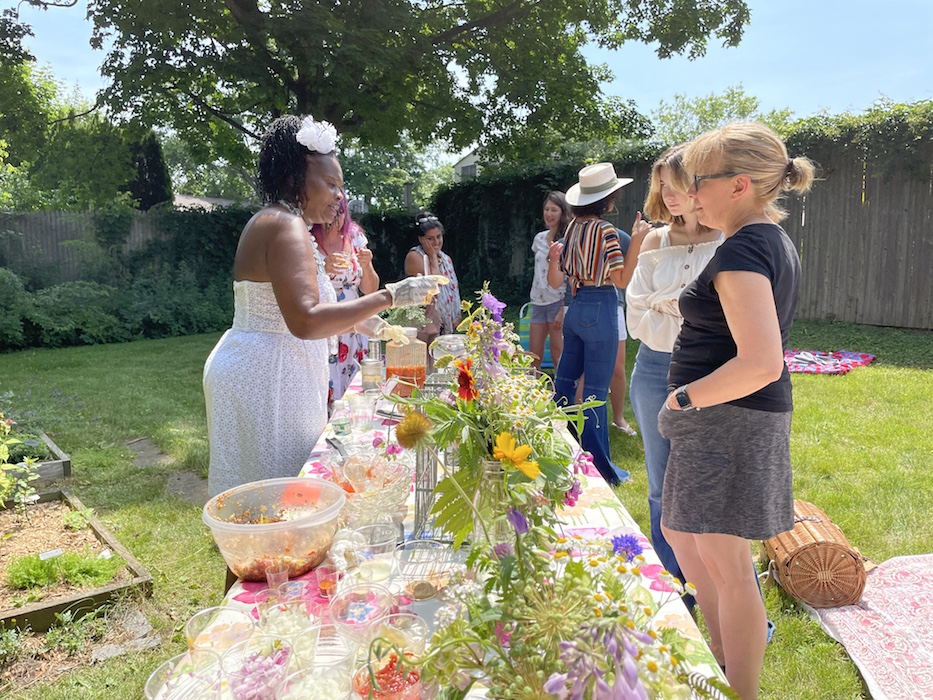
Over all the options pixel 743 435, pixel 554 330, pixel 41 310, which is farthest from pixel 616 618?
pixel 41 310

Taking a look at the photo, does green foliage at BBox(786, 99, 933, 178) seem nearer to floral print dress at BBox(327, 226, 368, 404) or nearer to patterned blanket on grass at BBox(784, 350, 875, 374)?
patterned blanket on grass at BBox(784, 350, 875, 374)

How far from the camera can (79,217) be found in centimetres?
1190

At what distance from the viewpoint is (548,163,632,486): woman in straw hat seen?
3658 millimetres

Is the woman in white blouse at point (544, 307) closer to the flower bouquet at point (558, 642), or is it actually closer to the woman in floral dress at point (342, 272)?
the woman in floral dress at point (342, 272)

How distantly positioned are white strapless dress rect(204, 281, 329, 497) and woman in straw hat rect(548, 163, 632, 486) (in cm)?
201

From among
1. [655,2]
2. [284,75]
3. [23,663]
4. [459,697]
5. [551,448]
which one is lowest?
[23,663]

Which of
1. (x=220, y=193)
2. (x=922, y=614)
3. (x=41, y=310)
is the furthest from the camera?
(x=220, y=193)

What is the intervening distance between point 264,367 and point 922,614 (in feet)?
9.48

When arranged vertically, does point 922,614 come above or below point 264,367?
below

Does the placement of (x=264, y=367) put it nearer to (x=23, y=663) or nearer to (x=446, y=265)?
(x=23, y=663)

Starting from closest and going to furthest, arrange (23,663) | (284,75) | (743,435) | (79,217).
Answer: (743,435) → (23,663) → (284,75) → (79,217)

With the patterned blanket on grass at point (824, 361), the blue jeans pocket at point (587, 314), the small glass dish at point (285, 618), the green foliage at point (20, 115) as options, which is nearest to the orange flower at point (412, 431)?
the small glass dish at point (285, 618)

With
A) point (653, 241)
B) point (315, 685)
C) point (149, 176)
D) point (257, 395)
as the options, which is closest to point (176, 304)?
point (149, 176)

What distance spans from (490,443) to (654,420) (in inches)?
57.6
